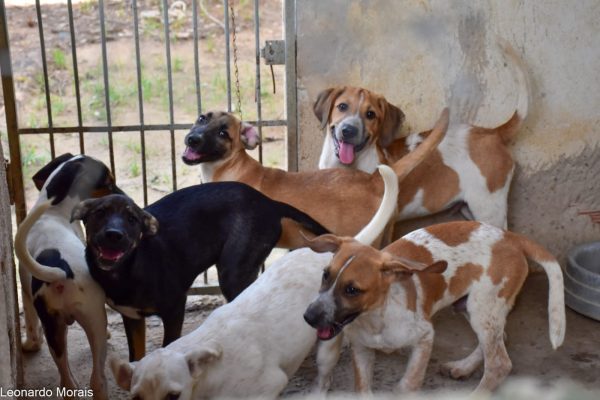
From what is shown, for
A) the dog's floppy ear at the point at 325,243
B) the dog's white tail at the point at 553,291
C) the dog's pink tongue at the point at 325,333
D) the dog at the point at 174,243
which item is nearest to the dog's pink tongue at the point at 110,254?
the dog at the point at 174,243

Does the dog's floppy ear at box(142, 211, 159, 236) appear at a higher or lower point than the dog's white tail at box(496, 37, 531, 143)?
lower

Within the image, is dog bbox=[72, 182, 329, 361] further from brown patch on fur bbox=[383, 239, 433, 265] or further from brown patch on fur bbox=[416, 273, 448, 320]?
brown patch on fur bbox=[416, 273, 448, 320]

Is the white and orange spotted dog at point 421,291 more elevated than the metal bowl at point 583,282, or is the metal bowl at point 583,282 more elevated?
the white and orange spotted dog at point 421,291

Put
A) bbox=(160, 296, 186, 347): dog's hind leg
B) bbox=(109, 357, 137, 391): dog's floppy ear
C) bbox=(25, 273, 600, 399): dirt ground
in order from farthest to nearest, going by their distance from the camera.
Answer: bbox=(25, 273, 600, 399): dirt ground
bbox=(160, 296, 186, 347): dog's hind leg
bbox=(109, 357, 137, 391): dog's floppy ear

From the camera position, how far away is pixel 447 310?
5.84 meters

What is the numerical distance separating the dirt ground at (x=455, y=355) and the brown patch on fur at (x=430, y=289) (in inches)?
26.7

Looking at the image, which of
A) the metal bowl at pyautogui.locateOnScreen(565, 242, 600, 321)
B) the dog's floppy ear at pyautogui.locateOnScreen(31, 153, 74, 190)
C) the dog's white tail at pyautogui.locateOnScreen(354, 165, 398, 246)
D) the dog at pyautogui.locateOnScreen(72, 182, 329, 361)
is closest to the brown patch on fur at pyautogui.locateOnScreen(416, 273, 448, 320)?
the dog's white tail at pyautogui.locateOnScreen(354, 165, 398, 246)

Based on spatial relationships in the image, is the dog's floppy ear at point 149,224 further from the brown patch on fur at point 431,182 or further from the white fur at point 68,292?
the brown patch on fur at point 431,182

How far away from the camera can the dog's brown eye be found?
394cm

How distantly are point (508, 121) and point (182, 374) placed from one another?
3.32 metres

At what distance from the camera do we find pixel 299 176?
554 centimetres

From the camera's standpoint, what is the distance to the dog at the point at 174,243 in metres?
4.21

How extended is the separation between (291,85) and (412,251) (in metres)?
1.81

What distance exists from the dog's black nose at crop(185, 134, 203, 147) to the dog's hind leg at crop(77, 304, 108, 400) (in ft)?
4.89
